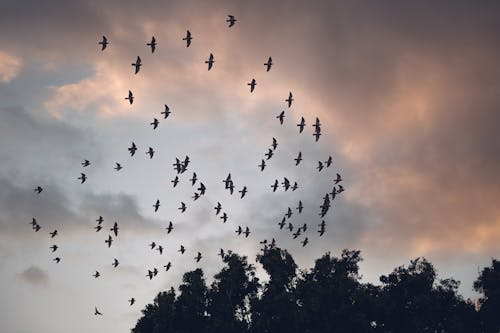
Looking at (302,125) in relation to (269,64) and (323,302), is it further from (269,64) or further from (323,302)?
(323,302)

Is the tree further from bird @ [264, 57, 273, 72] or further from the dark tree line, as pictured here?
bird @ [264, 57, 273, 72]

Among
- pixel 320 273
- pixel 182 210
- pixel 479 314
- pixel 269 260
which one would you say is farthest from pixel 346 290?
pixel 182 210

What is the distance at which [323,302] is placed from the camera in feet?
202

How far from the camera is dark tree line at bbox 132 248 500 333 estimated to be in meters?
61.2

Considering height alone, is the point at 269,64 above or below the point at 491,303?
above

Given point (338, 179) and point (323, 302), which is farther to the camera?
point (323, 302)

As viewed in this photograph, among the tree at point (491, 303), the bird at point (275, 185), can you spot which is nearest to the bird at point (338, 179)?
the bird at point (275, 185)

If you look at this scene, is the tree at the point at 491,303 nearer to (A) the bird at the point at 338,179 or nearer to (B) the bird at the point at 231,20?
(A) the bird at the point at 338,179

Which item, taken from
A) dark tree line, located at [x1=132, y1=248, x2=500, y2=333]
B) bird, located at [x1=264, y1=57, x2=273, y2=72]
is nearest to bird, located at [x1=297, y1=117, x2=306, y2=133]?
bird, located at [x1=264, y1=57, x2=273, y2=72]

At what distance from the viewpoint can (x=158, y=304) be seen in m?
65.1

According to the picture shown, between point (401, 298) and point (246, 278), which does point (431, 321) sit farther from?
point (246, 278)

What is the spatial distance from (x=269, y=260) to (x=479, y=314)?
25.6m

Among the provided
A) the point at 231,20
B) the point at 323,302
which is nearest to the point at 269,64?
the point at 231,20

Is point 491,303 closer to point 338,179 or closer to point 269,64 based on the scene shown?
point 338,179
